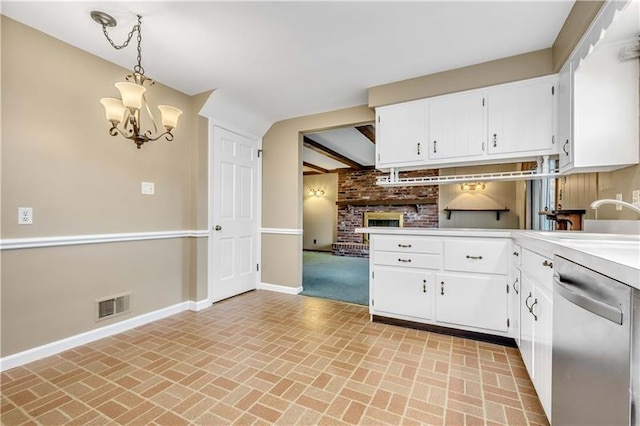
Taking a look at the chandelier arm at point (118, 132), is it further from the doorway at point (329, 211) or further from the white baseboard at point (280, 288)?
the white baseboard at point (280, 288)

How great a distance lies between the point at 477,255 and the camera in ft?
7.74

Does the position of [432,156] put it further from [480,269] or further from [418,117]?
[480,269]

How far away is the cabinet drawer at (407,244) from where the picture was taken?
253 cm

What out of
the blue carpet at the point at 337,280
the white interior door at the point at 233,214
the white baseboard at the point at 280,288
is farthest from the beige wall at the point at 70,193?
the blue carpet at the point at 337,280

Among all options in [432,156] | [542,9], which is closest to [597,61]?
[542,9]

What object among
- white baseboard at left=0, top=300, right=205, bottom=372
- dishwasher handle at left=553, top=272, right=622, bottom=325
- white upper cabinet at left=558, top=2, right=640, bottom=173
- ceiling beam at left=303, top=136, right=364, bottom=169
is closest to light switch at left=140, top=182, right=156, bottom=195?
white baseboard at left=0, top=300, right=205, bottom=372

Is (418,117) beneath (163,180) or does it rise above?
above

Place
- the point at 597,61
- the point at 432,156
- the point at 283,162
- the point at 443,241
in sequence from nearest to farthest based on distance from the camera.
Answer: the point at 597,61
the point at 443,241
the point at 432,156
the point at 283,162

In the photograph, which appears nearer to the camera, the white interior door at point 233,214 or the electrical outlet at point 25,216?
the electrical outlet at point 25,216

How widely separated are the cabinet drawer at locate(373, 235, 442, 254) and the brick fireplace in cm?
440

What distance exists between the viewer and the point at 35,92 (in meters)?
2.08

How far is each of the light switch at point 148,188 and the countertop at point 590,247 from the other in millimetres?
2213

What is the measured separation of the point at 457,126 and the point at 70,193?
3.43 metres

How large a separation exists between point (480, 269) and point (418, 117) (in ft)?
5.13
